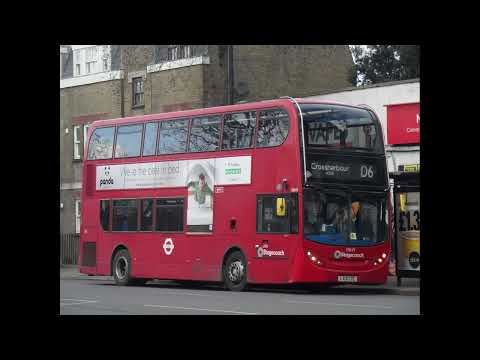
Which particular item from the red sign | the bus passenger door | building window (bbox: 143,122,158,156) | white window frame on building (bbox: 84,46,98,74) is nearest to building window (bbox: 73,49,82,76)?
white window frame on building (bbox: 84,46,98,74)

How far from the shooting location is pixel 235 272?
23.3 metres

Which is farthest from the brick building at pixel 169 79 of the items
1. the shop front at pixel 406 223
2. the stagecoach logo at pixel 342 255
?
the stagecoach logo at pixel 342 255

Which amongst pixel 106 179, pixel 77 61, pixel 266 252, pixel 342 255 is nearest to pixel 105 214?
pixel 106 179

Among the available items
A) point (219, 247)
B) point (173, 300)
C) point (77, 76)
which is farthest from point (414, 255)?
point (77, 76)

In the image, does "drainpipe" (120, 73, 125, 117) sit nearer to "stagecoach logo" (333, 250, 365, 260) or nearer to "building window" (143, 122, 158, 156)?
"building window" (143, 122, 158, 156)

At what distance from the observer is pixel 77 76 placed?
142 ft

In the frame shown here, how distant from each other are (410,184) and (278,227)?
10.3 ft

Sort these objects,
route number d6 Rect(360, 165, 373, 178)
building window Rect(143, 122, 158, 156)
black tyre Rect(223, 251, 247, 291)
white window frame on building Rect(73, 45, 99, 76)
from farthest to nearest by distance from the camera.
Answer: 1. white window frame on building Rect(73, 45, 99, 76)
2. building window Rect(143, 122, 158, 156)
3. black tyre Rect(223, 251, 247, 291)
4. route number d6 Rect(360, 165, 373, 178)

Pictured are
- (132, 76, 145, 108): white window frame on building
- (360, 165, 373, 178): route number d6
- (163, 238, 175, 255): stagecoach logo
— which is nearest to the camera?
(360, 165, 373, 178): route number d6

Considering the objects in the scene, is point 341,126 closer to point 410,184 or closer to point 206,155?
point 410,184

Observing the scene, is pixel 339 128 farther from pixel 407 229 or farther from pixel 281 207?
pixel 407 229

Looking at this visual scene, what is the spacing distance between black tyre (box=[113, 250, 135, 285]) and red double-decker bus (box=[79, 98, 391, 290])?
39 mm

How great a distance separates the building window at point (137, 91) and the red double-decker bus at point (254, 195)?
13.0 metres

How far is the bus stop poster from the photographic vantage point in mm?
22625
